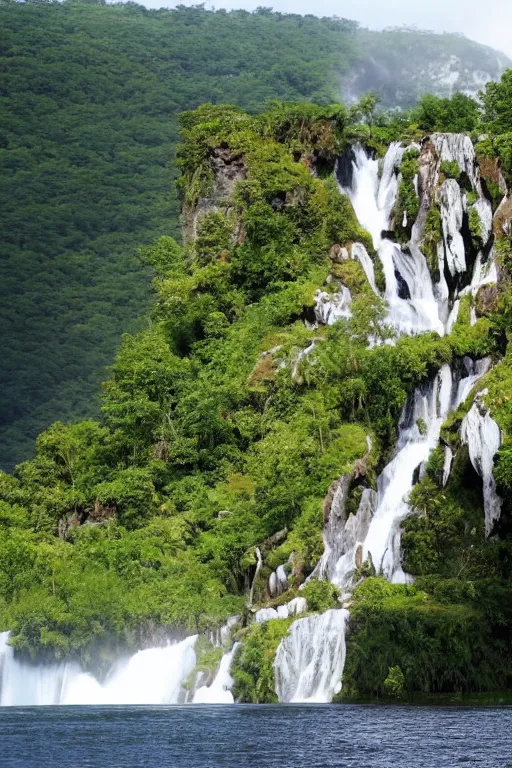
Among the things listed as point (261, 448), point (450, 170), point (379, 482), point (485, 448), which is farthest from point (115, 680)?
point (450, 170)

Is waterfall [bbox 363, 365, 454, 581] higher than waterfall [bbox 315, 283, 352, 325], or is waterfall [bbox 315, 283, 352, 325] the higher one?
waterfall [bbox 315, 283, 352, 325]

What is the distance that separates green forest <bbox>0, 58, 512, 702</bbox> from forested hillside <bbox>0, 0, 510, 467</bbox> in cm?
1793

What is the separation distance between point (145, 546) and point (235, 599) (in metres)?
6.11

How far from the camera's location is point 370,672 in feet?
157

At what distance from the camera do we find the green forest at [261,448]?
5059 cm

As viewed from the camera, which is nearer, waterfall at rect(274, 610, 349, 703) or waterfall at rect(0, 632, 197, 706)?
waterfall at rect(274, 610, 349, 703)

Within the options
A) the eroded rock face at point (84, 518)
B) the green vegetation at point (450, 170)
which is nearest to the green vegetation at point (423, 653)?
the eroded rock face at point (84, 518)

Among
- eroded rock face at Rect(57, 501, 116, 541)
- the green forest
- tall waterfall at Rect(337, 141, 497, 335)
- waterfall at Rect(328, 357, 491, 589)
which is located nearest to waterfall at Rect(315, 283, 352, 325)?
the green forest

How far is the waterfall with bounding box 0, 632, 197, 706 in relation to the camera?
5262cm

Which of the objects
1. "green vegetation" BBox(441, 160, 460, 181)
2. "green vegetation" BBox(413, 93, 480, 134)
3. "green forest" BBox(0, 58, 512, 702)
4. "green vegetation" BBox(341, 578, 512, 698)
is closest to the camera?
"green vegetation" BBox(341, 578, 512, 698)

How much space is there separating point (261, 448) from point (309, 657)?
16.1 meters

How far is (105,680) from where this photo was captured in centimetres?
5425

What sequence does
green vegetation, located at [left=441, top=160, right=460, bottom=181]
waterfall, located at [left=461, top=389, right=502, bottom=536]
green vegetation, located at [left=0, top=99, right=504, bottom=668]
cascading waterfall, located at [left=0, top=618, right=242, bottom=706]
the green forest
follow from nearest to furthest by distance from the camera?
the green forest → cascading waterfall, located at [left=0, top=618, right=242, bottom=706] → waterfall, located at [left=461, top=389, right=502, bottom=536] → green vegetation, located at [left=0, top=99, right=504, bottom=668] → green vegetation, located at [left=441, top=160, right=460, bottom=181]

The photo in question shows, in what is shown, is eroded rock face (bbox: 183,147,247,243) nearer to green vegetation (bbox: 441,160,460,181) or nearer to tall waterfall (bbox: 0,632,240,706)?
green vegetation (bbox: 441,160,460,181)
